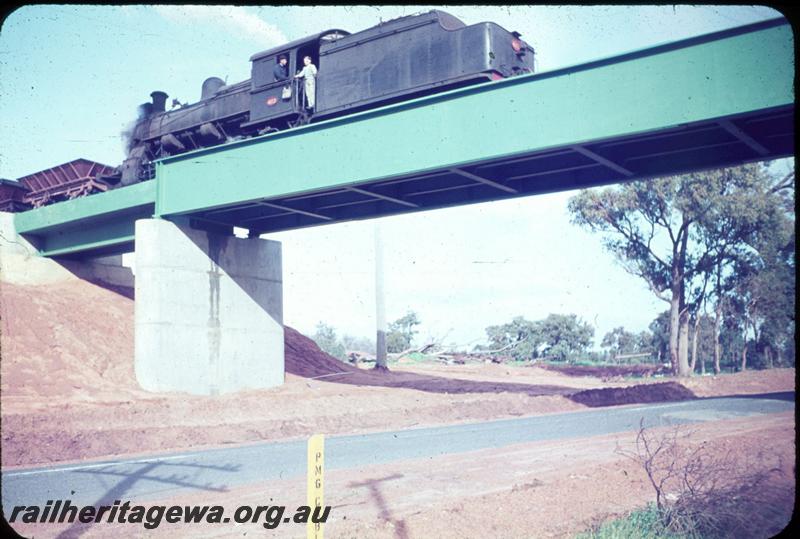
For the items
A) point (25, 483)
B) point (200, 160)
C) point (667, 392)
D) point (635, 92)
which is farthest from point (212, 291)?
point (667, 392)

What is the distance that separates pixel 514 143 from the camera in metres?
13.2

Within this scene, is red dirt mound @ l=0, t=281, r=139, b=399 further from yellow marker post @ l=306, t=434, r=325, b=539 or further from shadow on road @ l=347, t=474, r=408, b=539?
yellow marker post @ l=306, t=434, r=325, b=539

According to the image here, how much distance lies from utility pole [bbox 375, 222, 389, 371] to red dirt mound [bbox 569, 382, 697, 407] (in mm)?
12362

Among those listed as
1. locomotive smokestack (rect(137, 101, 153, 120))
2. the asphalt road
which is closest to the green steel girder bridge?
locomotive smokestack (rect(137, 101, 153, 120))

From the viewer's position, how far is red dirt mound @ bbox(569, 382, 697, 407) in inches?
917

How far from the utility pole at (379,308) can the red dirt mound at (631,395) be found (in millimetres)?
12362

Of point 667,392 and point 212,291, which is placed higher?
point 212,291

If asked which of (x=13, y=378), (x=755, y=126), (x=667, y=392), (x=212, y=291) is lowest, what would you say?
(x=667, y=392)

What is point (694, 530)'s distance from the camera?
6461 millimetres

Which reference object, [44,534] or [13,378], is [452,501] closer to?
[44,534]

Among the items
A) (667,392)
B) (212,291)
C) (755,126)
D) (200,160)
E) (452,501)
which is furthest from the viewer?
(667,392)

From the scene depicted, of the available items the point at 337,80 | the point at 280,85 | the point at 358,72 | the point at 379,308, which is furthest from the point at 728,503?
the point at 379,308

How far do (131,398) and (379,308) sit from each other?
1788cm

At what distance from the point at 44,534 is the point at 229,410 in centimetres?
1066
